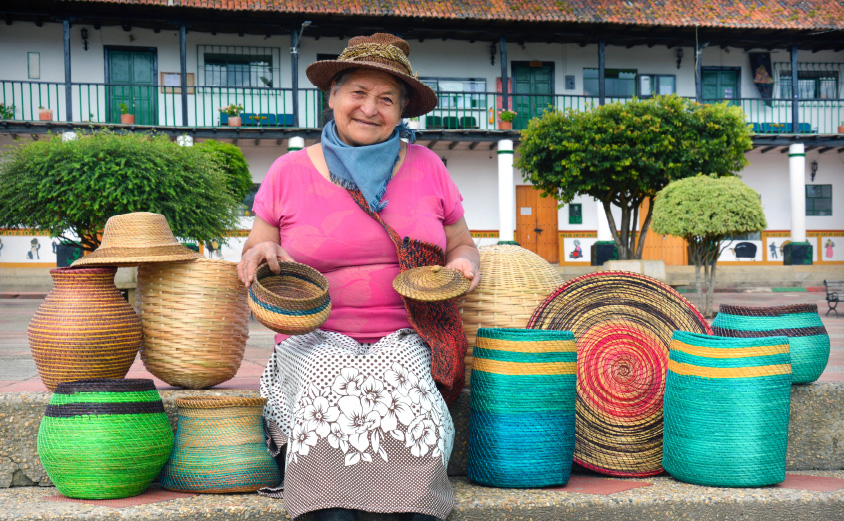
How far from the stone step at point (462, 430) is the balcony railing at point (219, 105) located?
14.4 meters

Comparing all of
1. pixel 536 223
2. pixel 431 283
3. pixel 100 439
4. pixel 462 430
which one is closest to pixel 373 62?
pixel 431 283

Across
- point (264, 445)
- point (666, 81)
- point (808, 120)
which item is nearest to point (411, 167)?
point (264, 445)

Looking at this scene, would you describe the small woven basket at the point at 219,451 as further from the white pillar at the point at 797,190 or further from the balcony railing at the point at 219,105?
the white pillar at the point at 797,190

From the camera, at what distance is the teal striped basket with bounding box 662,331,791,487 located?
256 centimetres

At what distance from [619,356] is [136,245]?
1856 mm

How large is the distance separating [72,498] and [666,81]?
19.8 metres

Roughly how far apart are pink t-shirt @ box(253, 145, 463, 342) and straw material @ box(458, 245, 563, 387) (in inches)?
19.2

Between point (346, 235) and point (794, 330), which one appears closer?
point (346, 235)

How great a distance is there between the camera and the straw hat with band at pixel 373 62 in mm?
2574

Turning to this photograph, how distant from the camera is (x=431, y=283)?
245 centimetres

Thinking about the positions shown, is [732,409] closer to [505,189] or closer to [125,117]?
[505,189]

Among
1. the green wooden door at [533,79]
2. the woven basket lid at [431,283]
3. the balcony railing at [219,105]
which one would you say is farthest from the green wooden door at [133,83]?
the woven basket lid at [431,283]

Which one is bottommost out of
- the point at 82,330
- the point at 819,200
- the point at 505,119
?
the point at 82,330

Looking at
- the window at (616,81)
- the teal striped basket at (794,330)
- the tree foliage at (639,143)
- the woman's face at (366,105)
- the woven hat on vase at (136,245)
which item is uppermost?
the window at (616,81)
